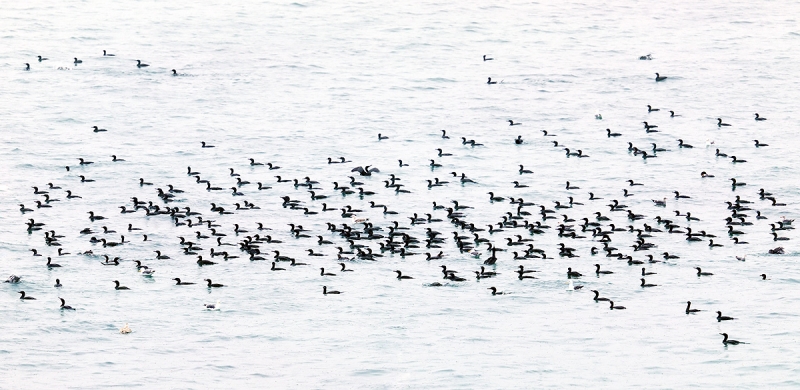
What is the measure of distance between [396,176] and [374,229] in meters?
13.6

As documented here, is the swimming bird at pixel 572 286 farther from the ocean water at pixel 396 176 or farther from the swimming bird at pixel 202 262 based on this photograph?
the swimming bird at pixel 202 262

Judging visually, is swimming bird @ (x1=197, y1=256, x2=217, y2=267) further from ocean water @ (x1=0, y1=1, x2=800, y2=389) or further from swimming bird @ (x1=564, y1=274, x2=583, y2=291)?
swimming bird @ (x1=564, y1=274, x2=583, y2=291)

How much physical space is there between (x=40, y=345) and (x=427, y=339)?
1912 centimetres

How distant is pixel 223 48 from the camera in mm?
148000

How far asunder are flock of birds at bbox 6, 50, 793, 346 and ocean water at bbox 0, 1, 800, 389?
0.37m

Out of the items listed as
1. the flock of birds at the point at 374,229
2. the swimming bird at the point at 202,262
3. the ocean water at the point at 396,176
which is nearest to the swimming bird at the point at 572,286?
the flock of birds at the point at 374,229

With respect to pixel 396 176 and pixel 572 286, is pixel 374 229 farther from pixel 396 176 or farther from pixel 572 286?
pixel 572 286

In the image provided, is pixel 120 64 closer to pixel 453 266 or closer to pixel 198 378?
pixel 453 266

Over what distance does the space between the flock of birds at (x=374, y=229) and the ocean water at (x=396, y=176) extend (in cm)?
37

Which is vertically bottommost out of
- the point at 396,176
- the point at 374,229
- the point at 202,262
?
the point at 202,262

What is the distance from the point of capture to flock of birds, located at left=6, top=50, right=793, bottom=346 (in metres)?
95.7

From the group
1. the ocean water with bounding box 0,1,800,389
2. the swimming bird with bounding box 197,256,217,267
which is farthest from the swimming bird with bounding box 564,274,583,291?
the swimming bird with bounding box 197,256,217,267

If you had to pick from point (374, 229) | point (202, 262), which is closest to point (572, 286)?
point (374, 229)

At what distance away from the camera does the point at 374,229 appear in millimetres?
101438
